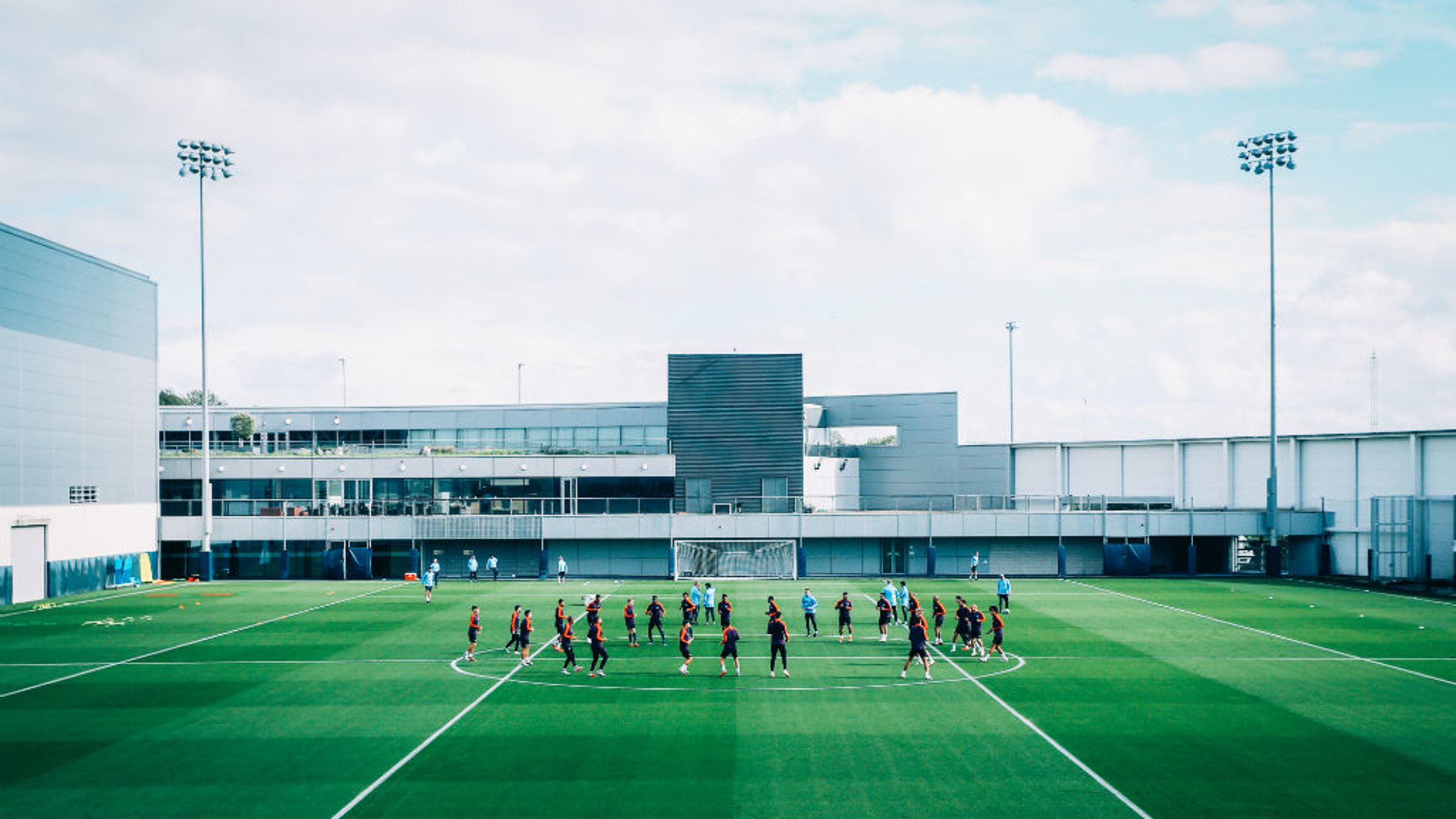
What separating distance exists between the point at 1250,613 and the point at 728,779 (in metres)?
31.3

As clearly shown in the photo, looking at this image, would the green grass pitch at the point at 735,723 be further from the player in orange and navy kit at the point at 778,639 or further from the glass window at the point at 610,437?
the glass window at the point at 610,437

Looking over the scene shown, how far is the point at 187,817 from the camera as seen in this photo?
679 inches

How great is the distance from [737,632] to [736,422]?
3540 centimetres

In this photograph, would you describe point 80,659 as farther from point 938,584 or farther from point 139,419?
point 938,584

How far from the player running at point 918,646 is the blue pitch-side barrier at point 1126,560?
117 ft

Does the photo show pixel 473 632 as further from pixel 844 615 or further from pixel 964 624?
pixel 964 624

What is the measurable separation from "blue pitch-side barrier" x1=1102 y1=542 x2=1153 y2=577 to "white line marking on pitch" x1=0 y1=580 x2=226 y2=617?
51892mm

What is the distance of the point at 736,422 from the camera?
220ft

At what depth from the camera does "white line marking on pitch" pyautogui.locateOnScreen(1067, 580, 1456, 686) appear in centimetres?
2897

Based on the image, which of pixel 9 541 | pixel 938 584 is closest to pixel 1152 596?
pixel 938 584

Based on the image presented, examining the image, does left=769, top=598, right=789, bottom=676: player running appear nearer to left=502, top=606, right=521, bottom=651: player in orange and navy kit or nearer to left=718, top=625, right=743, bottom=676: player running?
left=718, top=625, right=743, bottom=676: player running

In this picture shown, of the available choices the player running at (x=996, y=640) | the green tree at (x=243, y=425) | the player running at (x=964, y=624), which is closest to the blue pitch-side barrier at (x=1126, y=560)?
the player running at (x=964, y=624)

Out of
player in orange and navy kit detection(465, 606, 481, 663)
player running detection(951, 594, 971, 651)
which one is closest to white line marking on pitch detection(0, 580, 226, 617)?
player in orange and navy kit detection(465, 606, 481, 663)

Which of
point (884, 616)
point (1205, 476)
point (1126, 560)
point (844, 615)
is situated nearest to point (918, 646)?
point (884, 616)
